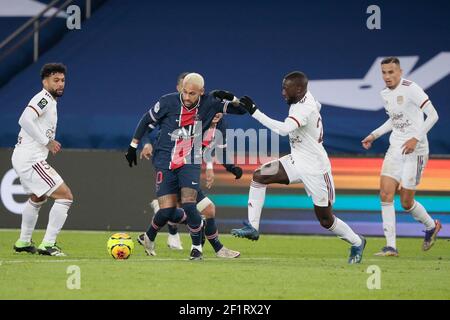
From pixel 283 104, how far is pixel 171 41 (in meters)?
2.43

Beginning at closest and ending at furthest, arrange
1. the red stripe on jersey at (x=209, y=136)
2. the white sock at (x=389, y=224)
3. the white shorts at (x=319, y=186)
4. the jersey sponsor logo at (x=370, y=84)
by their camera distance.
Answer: the white shorts at (x=319, y=186) < the red stripe on jersey at (x=209, y=136) < the white sock at (x=389, y=224) < the jersey sponsor logo at (x=370, y=84)

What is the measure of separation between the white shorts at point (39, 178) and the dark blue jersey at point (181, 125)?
1.35 metres

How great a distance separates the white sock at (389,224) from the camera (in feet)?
42.6

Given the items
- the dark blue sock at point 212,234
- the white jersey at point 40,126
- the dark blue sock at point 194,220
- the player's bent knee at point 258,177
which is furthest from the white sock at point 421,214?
the white jersey at point 40,126

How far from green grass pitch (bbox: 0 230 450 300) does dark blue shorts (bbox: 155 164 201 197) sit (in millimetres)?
742

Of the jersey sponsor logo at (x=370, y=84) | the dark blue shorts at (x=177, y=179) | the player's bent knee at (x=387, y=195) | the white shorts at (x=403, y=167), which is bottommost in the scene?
the player's bent knee at (x=387, y=195)

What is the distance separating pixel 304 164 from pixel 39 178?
9.77 feet

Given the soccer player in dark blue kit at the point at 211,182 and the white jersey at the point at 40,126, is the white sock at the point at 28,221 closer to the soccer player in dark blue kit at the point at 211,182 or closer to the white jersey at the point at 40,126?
the white jersey at the point at 40,126

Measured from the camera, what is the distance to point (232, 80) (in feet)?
58.5

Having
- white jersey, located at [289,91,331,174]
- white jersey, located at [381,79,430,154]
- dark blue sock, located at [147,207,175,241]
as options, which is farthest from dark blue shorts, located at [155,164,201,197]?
white jersey, located at [381,79,430,154]

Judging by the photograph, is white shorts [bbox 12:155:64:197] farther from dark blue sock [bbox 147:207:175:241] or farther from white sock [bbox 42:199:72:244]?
dark blue sock [bbox 147:207:175:241]

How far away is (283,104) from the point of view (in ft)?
57.1

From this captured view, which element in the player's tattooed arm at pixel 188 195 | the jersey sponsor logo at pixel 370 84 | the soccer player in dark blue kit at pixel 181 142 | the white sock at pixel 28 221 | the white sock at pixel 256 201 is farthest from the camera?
the jersey sponsor logo at pixel 370 84

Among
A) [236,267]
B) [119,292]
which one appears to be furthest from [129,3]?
[119,292]
